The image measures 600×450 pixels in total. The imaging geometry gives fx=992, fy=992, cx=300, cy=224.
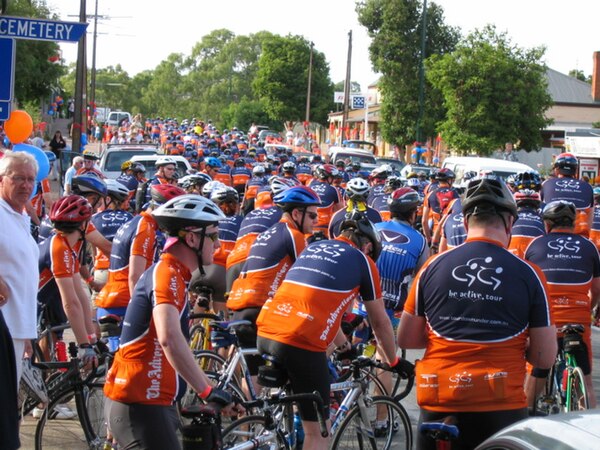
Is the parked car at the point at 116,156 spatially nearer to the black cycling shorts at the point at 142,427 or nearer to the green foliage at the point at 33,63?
the green foliage at the point at 33,63

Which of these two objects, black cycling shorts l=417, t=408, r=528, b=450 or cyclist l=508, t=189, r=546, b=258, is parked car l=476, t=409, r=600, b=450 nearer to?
black cycling shorts l=417, t=408, r=528, b=450

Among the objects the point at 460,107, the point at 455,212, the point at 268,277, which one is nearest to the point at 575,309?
the point at 268,277

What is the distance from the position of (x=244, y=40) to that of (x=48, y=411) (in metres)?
145

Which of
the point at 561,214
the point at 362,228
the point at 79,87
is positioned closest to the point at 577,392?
the point at 561,214

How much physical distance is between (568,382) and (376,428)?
74.5 inches

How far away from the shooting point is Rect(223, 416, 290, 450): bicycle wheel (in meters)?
5.98

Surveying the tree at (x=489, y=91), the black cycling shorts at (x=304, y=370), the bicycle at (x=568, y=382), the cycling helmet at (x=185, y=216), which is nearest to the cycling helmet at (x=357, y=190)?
the bicycle at (x=568, y=382)

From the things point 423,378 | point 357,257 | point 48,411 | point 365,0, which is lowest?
point 48,411

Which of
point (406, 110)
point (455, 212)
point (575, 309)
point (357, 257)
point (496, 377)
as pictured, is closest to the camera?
point (496, 377)

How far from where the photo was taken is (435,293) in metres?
4.71

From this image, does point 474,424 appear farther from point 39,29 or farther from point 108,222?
point 39,29

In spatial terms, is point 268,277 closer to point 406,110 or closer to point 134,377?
point 134,377

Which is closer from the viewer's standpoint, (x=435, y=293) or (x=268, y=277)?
(x=435, y=293)

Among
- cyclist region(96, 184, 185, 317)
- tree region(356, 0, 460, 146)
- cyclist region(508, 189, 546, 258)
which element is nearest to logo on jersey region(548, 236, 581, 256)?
cyclist region(508, 189, 546, 258)
